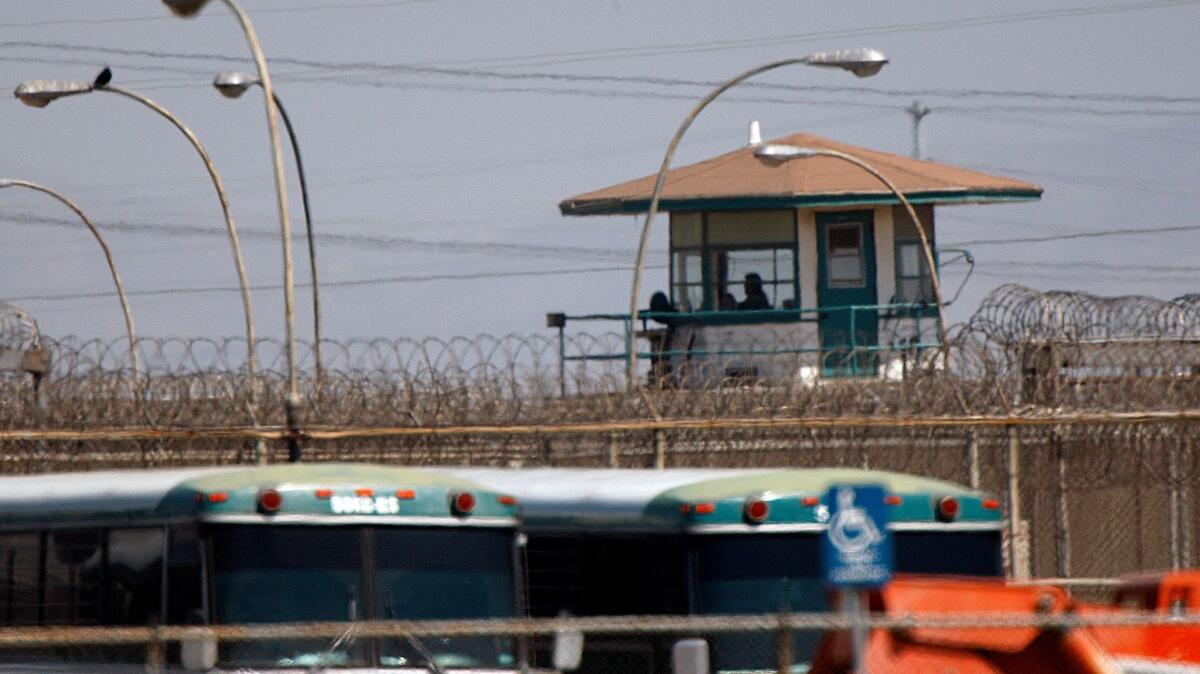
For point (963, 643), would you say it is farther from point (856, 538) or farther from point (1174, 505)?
point (1174, 505)

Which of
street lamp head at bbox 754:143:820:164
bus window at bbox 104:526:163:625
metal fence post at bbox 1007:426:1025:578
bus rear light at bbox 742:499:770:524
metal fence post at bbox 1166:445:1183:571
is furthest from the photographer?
street lamp head at bbox 754:143:820:164

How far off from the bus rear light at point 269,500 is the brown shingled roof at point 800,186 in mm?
23416

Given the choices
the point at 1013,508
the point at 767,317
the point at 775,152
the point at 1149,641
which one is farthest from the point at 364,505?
the point at 767,317

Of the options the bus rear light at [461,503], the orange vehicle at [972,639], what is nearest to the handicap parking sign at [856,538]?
the orange vehicle at [972,639]

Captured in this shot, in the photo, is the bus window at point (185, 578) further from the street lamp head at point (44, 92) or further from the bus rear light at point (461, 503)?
the street lamp head at point (44, 92)

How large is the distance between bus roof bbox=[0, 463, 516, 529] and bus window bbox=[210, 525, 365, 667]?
112 mm

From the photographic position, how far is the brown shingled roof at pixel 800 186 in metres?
35.6

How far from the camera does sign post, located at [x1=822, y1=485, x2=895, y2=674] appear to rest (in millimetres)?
9211

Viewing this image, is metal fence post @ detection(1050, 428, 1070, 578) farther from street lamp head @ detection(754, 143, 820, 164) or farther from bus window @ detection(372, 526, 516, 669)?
street lamp head @ detection(754, 143, 820, 164)

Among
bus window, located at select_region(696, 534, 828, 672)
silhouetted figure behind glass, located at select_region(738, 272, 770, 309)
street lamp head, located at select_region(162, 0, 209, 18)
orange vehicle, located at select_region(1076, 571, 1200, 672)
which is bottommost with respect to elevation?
orange vehicle, located at select_region(1076, 571, 1200, 672)

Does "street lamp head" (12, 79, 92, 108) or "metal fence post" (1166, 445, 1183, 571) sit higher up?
"street lamp head" (12, 79, 92, 108)

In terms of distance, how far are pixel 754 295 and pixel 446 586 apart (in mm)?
23539

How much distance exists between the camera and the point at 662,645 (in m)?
14.0

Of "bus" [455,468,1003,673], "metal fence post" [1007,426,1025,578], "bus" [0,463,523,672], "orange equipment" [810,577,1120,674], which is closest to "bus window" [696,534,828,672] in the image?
"bus" [455,468,1003,673]
